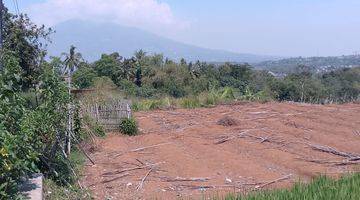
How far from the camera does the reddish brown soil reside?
667 cm

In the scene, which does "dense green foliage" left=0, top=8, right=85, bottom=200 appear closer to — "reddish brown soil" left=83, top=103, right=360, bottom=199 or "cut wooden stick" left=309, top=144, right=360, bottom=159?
"reddish brown soil" left=83, top=103, right=360, bottom=199

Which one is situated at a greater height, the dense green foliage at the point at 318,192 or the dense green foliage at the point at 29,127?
the dense green foliage at the point at 29,127

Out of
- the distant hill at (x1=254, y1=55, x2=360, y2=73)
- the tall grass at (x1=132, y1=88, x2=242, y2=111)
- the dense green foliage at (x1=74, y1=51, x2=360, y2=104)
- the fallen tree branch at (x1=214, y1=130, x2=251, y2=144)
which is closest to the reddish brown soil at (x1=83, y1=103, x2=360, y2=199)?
the fallen tree branch at (x1=214, y1=130, x2=251, y2=144)

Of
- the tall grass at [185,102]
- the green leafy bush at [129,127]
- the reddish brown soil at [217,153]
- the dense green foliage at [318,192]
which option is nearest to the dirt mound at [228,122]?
the reddish brown soil at [217,153]

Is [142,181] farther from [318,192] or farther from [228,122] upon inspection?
[228,122]

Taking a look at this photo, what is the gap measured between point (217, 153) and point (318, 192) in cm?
358

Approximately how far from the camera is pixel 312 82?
35.7m

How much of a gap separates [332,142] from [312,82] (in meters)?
26.9

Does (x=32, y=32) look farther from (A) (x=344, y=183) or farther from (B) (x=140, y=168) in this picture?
(A) (x=344, y=183)

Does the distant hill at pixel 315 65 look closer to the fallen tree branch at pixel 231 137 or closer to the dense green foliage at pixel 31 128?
the fallen tree branch at pixel 231 137

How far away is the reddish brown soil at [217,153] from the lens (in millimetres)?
6668

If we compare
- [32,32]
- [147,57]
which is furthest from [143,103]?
[147,57]

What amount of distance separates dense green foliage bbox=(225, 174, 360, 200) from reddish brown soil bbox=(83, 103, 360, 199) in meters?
1.06

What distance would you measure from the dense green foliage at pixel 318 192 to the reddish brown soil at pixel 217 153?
41.7 inches
